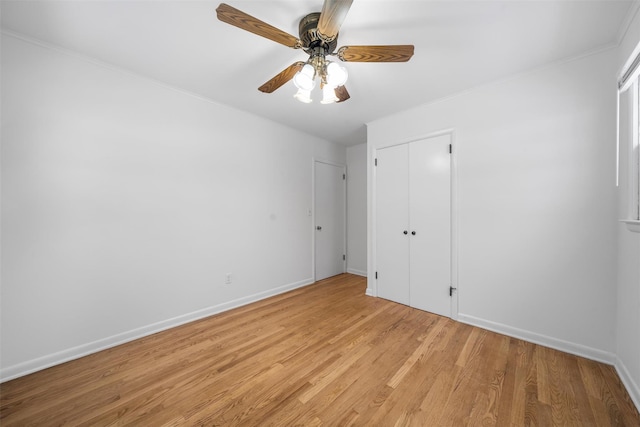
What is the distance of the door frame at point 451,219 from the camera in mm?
2479

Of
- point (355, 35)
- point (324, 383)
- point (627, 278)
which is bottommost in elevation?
point (324, 383)

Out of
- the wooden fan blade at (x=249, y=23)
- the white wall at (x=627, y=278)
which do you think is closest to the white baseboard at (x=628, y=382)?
the white wall at (x=627, y=278)

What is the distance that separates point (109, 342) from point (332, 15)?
292 centimetres

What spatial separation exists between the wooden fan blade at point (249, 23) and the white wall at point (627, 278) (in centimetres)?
209

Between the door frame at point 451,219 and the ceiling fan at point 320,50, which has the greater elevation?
the ceiling fan at point 320,50

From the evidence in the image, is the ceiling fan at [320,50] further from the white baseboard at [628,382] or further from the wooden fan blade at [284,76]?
the white baseboard at [628,382]

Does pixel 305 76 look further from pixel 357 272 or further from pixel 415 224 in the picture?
pixel 357 272

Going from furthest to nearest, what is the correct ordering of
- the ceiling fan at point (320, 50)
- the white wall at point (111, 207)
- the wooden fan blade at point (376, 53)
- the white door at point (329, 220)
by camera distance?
the white door at point (329, 220) → the white wall at point (111, 207) → the wooden fan blade at point (376, 53) → the ceiling fan at point (320, 50)

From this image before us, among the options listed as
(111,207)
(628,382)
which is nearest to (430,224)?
(628,382)

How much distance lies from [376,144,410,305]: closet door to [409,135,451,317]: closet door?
8 centimetres

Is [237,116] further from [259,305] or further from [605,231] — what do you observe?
[605,231]

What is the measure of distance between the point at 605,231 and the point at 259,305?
10.8ft

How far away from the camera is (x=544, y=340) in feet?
6.57

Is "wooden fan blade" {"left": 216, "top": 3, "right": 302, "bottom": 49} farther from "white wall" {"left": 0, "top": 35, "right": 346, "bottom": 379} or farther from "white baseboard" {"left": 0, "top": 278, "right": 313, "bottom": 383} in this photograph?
"white baseboard" {"left": 0, "top": 278, "right": 313, "bottom": 383}
